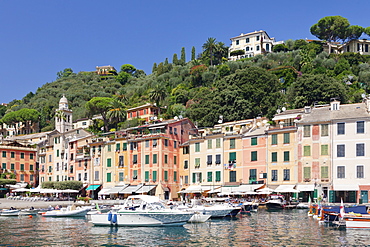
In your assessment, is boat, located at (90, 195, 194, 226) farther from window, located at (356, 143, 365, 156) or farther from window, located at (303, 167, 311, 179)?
window, located at (356, 143, 365, 156)

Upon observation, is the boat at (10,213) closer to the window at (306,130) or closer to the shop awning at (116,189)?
the shop awning at (116,189)

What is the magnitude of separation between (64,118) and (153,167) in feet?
135

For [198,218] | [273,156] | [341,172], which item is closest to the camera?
[198,218]

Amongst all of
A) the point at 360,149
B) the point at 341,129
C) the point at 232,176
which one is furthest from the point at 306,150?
the point at 232,176

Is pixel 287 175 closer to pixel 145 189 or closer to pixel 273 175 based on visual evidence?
pixel 273 175

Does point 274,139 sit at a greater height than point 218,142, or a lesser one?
greater

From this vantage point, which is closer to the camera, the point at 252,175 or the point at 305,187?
the point at 305,187

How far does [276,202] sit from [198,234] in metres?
21.3

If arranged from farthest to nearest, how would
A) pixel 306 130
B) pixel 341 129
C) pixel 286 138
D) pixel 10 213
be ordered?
pixel 286 138 → pixel 306 130 → pixel 341 129 → pixel 10 213

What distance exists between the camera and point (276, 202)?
56531mm

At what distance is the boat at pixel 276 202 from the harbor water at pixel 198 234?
8305mm

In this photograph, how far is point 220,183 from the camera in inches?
2689

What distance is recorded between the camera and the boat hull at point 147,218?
1655 inches

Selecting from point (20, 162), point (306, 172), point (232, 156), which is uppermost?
point (232, 156)
